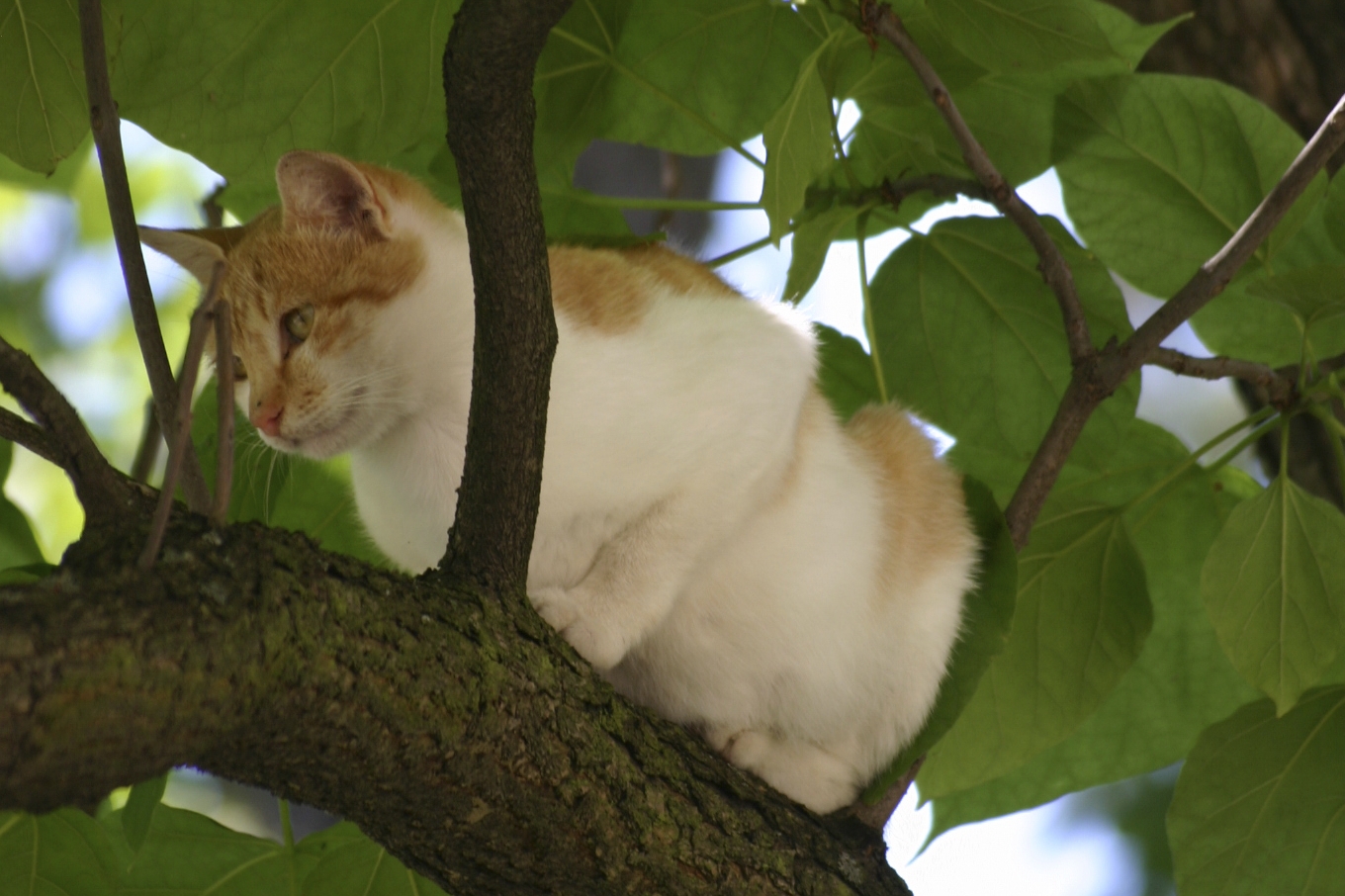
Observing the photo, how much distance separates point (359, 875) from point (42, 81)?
870mm

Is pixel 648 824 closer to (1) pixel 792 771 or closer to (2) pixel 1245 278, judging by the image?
Answer: (1) pixel 792 771

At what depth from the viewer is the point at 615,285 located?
1265 millimetres

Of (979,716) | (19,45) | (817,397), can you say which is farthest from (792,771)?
(19,45)

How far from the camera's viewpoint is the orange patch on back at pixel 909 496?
1331mm

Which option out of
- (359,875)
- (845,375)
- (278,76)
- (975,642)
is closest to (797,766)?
(975,642)

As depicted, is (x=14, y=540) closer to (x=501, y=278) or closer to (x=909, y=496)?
(x=501, y=278)

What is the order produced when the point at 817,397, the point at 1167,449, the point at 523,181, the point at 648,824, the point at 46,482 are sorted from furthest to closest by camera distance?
the point at 46,482 → the point at 1167,449 → the point at 817,397 → the point at 648,824 → the point at 523,181

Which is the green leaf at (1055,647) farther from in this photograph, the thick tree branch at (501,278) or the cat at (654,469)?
the thick tree branch at (501,278)

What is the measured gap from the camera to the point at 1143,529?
5.17 feet

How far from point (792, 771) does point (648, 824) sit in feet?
1.14

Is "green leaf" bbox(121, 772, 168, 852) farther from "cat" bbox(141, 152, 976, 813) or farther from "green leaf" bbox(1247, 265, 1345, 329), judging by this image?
"green leaf" bbox(1247, 265, 1345, 329)

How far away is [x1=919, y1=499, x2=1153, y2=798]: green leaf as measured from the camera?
4.50ft

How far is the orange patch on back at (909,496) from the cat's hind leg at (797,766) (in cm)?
20

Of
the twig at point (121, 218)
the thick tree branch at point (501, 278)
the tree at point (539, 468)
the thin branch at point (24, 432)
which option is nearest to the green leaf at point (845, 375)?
the tree at point (539, 468)
